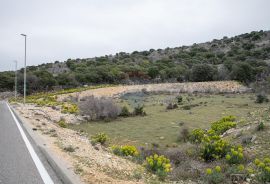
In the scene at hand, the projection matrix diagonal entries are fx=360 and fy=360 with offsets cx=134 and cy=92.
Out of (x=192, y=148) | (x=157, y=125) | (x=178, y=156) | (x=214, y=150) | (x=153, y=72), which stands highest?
(x=153, y=72)

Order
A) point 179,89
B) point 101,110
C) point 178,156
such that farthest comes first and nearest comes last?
point 179,89, point 101,110, point 178,156

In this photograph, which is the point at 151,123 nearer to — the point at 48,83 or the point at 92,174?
the point at 92,174

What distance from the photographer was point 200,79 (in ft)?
219

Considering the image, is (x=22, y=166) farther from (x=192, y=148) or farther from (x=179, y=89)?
(x=179, y=89)

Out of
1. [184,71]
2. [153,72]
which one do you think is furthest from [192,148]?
[153,72]

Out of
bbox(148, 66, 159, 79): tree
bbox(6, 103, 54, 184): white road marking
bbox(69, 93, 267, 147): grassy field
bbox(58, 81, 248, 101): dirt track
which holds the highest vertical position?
bbox(148, 66, 159, 79): tree

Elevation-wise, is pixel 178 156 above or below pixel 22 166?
below

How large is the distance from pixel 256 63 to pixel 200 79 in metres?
12.7

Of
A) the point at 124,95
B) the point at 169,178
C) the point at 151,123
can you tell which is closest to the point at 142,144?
the point at 151,123

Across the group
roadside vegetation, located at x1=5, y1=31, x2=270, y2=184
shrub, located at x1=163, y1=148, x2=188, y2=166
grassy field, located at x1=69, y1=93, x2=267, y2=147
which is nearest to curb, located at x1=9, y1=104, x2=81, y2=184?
roadside vegetation, located at x1=5, y1=31, x2=270, y2=184

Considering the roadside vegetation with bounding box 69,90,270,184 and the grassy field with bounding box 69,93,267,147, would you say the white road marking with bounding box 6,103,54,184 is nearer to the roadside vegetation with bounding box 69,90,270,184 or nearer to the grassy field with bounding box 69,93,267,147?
the roadside vegetation with bounding box 69,90,270,184

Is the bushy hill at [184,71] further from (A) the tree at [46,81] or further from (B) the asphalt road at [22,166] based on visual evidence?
(B) the asphalt road at [22,166]

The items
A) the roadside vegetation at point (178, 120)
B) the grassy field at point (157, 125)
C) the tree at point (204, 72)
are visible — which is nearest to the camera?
the roadside vegetation at point (178, 120)

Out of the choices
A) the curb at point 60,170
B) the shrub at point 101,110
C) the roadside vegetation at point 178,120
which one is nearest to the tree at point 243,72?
the roadside vegetation at point 178,120
